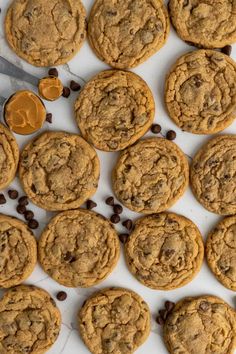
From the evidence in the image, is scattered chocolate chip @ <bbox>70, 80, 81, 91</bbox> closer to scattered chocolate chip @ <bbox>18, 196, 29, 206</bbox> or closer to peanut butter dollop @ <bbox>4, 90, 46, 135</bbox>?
peanut butter dollop @ <bbox>4, 90, 46, 135</bbox>

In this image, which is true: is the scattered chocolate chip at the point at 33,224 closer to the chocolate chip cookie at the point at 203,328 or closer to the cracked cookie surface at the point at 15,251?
the cracked cookie surface at the point at 15,251

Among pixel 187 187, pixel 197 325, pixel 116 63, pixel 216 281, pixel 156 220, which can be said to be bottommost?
pixel 197 325

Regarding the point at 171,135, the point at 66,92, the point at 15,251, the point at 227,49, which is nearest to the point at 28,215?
the point at 15,251

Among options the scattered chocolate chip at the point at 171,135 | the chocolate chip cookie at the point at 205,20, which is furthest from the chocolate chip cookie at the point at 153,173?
the chocolate chip cookie at the point at 205,20

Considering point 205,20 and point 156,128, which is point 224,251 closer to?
point 156,128

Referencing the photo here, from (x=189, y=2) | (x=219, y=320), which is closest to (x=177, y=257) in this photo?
(x=219, y=320)

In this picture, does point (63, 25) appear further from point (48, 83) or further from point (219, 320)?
point (219, 320)

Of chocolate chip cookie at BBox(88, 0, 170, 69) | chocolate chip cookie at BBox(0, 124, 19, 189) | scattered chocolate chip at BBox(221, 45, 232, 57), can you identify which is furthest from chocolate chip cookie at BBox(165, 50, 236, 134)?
chocolate chip cookie at BBox(0, 124, 19, 189)
